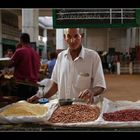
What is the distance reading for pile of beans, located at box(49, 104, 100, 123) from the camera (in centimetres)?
222

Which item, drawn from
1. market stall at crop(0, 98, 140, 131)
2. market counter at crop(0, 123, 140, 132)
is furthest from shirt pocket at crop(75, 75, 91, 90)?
market counter at crop(0, 123, 140, 132)

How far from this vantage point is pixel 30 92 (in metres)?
5.84

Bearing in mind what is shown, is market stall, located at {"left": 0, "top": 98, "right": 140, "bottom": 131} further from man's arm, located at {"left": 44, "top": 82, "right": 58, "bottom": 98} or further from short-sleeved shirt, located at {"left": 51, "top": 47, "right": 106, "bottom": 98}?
man's arm, located at {"left": 44, "top": 82, "right": 58, "bottom": 98}

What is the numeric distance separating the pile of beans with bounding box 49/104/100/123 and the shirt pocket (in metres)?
0.78

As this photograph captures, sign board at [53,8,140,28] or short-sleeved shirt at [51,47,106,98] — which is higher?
sign board at [53,8,140,28]

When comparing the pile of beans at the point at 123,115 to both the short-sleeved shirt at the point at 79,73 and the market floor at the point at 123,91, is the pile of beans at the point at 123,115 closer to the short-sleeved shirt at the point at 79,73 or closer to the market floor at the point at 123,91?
the short-sleeved shirt at the point at 79,73

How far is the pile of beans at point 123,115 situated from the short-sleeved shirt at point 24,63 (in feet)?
→ 12.5

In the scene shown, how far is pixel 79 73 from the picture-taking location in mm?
3494

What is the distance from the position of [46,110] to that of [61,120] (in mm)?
298

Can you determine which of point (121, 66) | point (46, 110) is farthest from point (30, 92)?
point (121, 66)

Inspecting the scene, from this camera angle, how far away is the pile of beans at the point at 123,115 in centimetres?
222

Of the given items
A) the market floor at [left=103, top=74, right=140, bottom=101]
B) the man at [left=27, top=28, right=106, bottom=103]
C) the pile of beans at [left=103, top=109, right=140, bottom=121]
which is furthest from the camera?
the market floor at [left=103, top=74, right=140, bottom=101]

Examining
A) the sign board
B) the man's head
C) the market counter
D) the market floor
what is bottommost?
the market floor

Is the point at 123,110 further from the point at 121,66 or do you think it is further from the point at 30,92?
the point at 121,66
